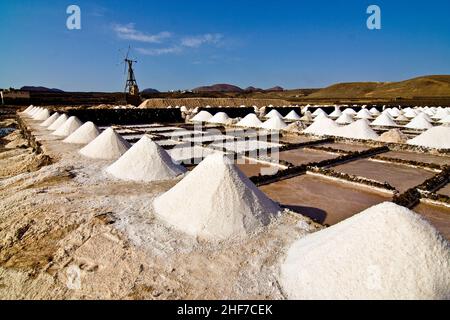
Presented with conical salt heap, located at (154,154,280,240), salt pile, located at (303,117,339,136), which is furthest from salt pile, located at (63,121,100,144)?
salt pile, located at (303,117,339,136)

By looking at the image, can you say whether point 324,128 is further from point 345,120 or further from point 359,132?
point 345,120

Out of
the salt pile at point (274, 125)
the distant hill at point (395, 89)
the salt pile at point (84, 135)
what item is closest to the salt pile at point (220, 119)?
the salt pile at point (274, 125)

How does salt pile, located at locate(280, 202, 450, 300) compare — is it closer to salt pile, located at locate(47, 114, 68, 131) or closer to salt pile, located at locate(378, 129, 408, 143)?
salt pile, located at locate(378, 129, 408, 143)

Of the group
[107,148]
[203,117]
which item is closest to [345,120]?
[203,117]

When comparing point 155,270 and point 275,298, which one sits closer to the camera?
point 275,298

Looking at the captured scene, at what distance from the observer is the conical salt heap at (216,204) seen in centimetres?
476

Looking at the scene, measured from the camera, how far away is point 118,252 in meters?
4.19

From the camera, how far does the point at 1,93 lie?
1490 inches
